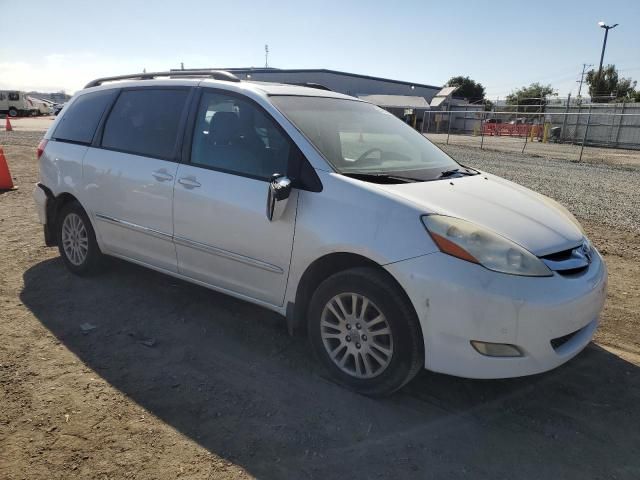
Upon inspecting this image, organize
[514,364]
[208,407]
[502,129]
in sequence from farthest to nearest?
[502,129]
[208,407]
[514,364]

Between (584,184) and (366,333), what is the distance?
34.3 feet

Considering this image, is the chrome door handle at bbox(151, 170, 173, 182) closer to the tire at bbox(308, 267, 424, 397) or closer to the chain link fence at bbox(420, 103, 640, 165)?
the tire at bbox(308, 267, 424, 397)

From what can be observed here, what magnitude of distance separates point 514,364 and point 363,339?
0.83 meters

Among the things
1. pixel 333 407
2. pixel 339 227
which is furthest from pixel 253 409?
pixel 339 227

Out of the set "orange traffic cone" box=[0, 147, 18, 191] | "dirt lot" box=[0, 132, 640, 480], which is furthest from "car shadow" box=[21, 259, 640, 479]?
"orange traffic cone" box=[0, 147, 18, 191]

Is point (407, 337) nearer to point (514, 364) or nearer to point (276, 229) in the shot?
point (514, 364)

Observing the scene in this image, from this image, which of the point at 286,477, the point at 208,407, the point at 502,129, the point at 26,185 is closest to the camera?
the point at 286,477

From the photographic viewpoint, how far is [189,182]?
3605 mm

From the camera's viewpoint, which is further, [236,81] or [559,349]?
[236,81]

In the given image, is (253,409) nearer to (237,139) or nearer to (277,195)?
(277,195)

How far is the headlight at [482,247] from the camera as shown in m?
2.59

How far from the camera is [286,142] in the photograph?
3.26m

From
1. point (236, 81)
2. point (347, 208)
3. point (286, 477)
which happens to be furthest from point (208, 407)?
point (236, 81)

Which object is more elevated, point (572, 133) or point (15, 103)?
point (572, 133)
